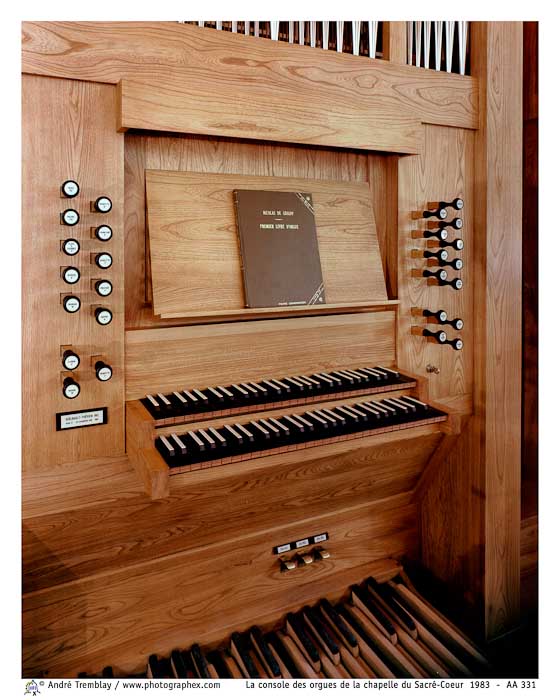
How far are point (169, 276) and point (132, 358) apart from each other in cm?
33

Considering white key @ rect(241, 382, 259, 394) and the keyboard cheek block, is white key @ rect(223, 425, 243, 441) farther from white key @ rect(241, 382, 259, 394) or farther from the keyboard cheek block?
white key @ rect(241, 382, 259, 394)

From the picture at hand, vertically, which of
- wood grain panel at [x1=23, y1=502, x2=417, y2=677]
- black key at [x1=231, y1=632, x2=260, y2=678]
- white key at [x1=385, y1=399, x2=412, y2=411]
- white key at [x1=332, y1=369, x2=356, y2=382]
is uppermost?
white key at [x1=332, y1=369, x2=356, y2=382]

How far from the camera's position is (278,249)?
2.21m

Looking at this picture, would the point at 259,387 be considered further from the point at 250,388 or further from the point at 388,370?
the point at 388,370

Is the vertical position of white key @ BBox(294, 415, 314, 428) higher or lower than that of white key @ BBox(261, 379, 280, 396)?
lower

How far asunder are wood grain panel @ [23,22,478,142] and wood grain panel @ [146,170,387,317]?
0.23 m

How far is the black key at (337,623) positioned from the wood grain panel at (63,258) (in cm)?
138

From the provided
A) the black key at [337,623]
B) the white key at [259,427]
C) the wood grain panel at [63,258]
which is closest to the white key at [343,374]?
the white key at [259,427]

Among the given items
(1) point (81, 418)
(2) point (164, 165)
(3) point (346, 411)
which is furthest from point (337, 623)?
(2) point (164, 165)

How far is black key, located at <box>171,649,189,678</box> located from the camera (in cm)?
222

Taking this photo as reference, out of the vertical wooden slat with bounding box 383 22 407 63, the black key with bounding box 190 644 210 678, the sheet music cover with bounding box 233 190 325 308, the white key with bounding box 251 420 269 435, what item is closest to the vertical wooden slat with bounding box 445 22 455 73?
the vertical wooden slat with bounding box 383 22 407 63

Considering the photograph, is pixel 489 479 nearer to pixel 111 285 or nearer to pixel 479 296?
pixel 479 296

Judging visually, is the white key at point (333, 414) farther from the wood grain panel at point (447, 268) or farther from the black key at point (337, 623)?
the black key at point (337, 623)

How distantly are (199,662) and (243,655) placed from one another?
0.62 ft
